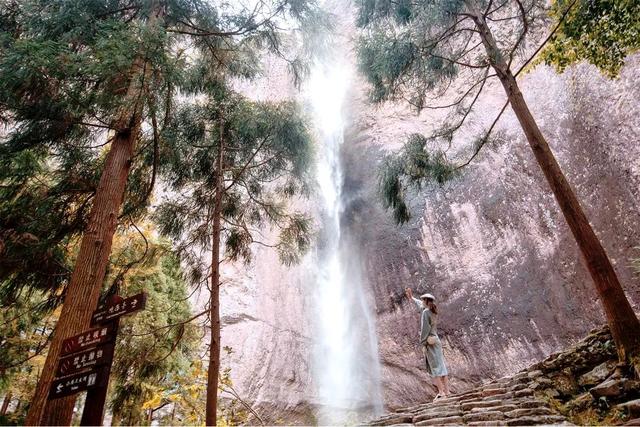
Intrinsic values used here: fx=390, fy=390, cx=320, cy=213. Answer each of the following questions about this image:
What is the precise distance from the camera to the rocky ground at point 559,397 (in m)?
3.58

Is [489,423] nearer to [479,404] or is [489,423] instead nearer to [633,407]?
[479,404]

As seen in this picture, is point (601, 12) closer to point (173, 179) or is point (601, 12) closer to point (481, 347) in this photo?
point (173, 179)

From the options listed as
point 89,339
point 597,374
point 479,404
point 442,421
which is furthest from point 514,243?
point 89,339

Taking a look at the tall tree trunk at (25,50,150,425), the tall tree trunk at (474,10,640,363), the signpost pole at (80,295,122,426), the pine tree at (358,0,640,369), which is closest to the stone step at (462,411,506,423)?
the tall tree trunk at (474,10,640,363)

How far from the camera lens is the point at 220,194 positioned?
620 cm

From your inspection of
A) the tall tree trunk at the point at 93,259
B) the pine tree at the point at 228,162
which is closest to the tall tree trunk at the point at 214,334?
the pine tree at the point at 228,162

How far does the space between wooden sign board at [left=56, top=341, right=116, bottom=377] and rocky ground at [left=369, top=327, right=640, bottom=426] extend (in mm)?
3368

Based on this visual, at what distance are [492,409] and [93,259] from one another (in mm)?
4421

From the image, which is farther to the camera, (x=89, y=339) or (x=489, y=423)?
(x=489, y=423)

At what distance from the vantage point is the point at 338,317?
15375mm

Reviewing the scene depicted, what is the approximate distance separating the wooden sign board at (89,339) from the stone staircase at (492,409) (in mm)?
3397

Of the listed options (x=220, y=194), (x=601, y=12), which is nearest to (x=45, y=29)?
(x=220, y=194)

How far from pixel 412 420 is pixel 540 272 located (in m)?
7.28

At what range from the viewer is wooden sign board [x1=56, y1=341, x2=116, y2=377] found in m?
2.85
